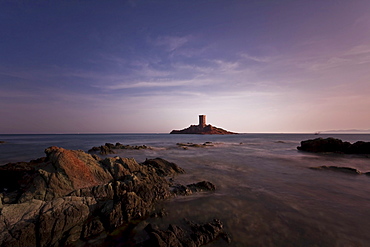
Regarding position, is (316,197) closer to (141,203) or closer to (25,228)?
(141,203)

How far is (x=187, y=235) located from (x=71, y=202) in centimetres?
494

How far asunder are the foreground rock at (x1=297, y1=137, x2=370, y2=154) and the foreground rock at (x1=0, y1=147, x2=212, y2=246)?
3256cm

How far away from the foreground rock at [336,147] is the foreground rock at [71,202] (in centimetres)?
3256

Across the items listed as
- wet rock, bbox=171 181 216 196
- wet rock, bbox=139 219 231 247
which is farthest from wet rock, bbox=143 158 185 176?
wet rock, bbox=139 219 231 247

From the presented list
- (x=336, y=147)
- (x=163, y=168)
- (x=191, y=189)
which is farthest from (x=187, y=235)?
(x=336, y=147)

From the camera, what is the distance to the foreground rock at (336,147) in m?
28.5

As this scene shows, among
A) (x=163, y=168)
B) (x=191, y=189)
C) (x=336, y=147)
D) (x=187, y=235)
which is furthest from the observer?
(x=336, y=147)

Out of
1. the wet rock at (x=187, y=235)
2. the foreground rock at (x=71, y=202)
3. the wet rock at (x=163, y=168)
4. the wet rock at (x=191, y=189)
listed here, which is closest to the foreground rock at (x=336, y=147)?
the wet rock at (x=163, y=168)

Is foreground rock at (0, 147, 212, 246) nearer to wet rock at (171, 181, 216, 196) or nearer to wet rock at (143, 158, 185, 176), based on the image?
wet rock at (171, 181, 216, 196)

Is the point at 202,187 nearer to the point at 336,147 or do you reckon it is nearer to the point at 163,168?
the point at 163,168

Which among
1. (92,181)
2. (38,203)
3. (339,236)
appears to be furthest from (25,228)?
(339,236)

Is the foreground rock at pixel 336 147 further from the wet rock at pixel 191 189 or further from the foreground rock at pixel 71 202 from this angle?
the foreground rock at pixel 71 202

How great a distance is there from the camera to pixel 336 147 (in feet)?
100

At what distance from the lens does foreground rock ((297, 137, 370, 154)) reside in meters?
28.5
